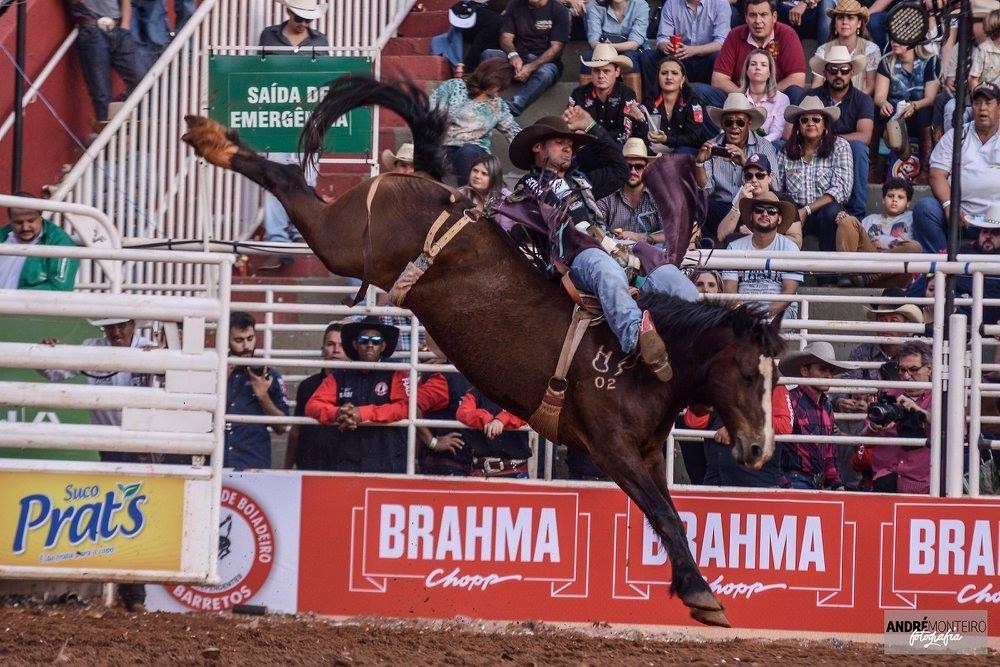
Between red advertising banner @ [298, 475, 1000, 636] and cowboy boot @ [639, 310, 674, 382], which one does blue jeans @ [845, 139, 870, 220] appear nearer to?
red advertising banner @ [298, 475, 1000, 636]

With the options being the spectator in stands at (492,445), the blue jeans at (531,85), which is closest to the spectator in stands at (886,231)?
the blue jeans at (531,85)

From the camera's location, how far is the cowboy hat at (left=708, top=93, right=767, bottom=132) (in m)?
10.5

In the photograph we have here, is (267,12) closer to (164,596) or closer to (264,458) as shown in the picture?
(264,458)

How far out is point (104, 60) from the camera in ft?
37.7

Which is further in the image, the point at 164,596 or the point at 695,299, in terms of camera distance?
the point at 164,596

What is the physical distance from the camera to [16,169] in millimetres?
10375

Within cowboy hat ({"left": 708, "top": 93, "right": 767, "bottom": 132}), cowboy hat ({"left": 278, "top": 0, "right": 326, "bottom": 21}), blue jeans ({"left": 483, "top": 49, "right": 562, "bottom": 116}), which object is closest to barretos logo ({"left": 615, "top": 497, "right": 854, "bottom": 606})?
cowboy hat ({"left": 708, "top": 93, "right": 767, "bottom": 132})

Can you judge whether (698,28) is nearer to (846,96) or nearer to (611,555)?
(846,96)

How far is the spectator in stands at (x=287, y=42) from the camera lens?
10742mm

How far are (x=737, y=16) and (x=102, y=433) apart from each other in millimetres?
7484

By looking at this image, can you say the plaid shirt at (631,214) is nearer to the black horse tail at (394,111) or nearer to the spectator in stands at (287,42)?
the black horse tail at (394,111)

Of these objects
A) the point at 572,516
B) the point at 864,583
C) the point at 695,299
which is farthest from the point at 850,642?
the point at 695,299

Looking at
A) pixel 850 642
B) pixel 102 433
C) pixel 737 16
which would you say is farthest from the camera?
pixel 737 16

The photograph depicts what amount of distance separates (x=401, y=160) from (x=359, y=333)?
213 cm
